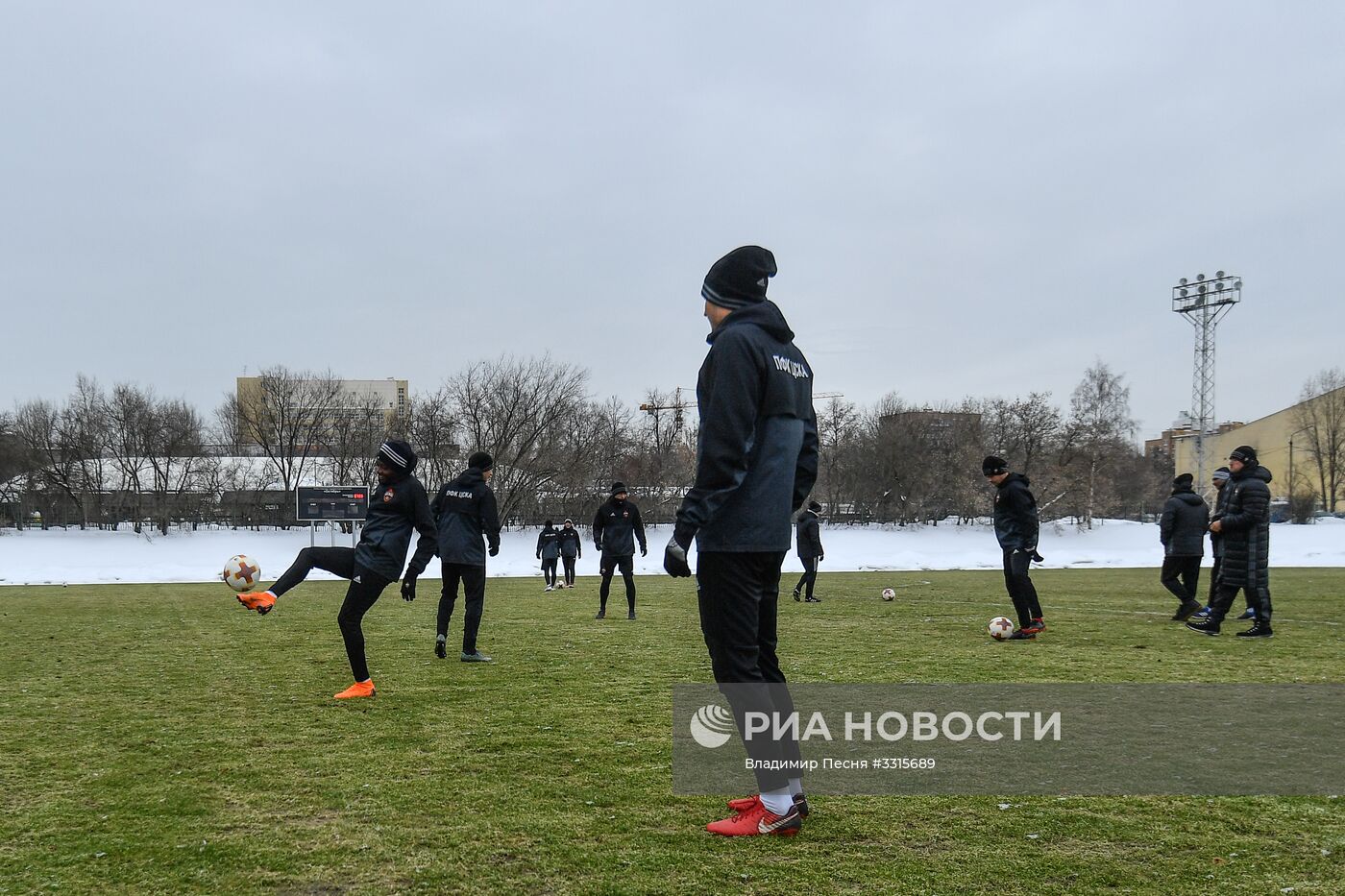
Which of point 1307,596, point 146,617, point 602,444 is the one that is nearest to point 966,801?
point 146,617

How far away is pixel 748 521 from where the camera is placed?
12.6 feet

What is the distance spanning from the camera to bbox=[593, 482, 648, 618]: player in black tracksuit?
15.1 m

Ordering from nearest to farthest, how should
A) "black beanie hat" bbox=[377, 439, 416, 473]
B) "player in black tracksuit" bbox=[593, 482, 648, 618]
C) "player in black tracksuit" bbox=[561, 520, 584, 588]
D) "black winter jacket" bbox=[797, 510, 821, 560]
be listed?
"black beanie hat" bbox=[377, 439, 416, 473], "player in black tracksuit" bbox=[593, 482, 648, 618], "black winter jacket" bbox=[797, 510, 821, 560], "player in black tracksuit" bbox=[561, 520, 584, 588]

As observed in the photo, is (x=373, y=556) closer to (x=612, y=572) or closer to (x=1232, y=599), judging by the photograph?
(x=612, y=572)

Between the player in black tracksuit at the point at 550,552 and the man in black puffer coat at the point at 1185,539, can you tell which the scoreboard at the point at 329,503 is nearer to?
the player in black tracksuit at the point at 550,552

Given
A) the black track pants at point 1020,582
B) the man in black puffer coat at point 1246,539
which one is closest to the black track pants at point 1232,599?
the man in black puffer coat at point 1246,539

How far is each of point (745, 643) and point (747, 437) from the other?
866 mm

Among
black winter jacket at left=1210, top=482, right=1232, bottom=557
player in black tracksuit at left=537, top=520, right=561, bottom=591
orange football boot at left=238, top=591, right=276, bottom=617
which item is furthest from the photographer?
player in black tracksuit at left=537, top=520, right=561, bottom=591

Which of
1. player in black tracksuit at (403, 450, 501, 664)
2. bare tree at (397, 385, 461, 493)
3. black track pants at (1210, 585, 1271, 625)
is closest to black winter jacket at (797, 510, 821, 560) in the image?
black track pants at (1210, 585, 1271, 625)

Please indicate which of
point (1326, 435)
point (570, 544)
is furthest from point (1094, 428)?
point (570, 544)

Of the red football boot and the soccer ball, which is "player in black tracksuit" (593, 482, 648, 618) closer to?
the soccer ball

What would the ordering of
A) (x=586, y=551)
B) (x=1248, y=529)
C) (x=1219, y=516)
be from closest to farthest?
(x=1248, y=529) → (x=1219, y=516) → (x=586, y=551)

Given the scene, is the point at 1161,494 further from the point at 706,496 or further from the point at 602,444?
the point at 706,496

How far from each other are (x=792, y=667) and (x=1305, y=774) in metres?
4.74
